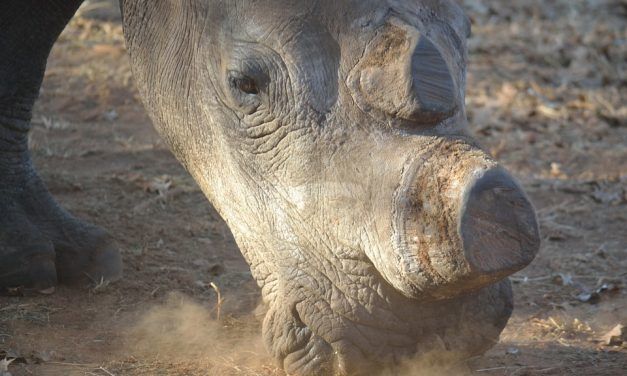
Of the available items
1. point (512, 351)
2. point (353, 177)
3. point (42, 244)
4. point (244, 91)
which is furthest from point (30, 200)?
point (353, 177)

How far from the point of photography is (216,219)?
539cm

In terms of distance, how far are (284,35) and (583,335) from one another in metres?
1.89

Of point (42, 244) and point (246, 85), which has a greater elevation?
point (246, 85)

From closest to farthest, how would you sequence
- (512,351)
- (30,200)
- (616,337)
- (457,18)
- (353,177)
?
(353,177) → (457,18) → (512,351) → (616,337) → (30,200)

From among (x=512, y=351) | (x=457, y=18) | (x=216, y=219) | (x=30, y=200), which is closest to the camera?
(x=457, y=18)

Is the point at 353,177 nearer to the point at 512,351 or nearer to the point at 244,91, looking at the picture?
the point at 244,91

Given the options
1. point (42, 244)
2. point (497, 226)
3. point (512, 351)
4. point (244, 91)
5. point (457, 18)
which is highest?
point (457, 18)

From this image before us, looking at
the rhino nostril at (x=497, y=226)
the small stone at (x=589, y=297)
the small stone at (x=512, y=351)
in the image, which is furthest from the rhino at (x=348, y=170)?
the small stone at (x=589, y=297)

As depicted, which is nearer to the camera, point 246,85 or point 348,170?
point 348,170

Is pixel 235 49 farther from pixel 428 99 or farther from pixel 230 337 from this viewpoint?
pixel 230 337

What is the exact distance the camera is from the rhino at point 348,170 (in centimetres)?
261

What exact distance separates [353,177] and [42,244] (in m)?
2.05

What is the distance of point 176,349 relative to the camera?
3771 millimetres

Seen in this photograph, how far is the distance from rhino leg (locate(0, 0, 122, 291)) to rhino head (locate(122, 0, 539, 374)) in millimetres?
1341
